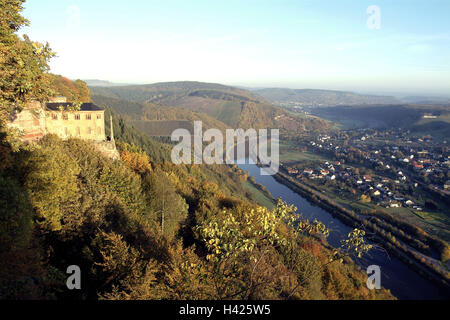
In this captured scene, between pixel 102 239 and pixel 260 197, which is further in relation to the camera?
pixel 260 197

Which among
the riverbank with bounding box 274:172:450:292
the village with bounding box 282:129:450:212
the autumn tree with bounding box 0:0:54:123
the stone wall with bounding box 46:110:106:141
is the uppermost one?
the autumn tree with bounding box 0:0:54:123

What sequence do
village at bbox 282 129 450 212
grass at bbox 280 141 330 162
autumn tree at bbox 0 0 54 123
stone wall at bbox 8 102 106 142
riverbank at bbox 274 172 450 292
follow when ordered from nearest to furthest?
1. autumn tree at bbox 0 0 54 123
2. stone wall at bbox 8 102 106 142
3. riverbank at bbox 274 172 450 292
4. village at bbox 282 129 450 212
5. grass at bbox 280 141 330 162

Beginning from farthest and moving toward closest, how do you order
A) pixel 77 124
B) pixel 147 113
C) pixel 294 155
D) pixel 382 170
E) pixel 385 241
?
1. pixel 147 113
2. pixel 294 155
3. pixel 382 170
4. pixel 385 241
5. pixel 77 124

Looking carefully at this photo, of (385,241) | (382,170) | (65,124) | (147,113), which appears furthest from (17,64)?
(147,113)

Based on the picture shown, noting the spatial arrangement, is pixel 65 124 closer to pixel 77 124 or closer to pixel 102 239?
pixel 77 124

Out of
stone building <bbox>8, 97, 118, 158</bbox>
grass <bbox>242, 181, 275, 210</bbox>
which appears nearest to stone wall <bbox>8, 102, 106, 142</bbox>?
stone building <bbox>8, 97, 118, 158</bbox>

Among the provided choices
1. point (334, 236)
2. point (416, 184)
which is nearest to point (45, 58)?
point (334, 236)

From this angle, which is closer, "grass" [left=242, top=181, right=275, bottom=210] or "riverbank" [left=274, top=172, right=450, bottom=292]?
"riverbank" [left=274, top=172, right=450, bottom=292]

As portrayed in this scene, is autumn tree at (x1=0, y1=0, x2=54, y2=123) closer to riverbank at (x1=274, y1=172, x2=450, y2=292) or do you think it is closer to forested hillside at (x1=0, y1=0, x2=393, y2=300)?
forested hillside at (x1=0, y1=0, x2=393, y2=300)
